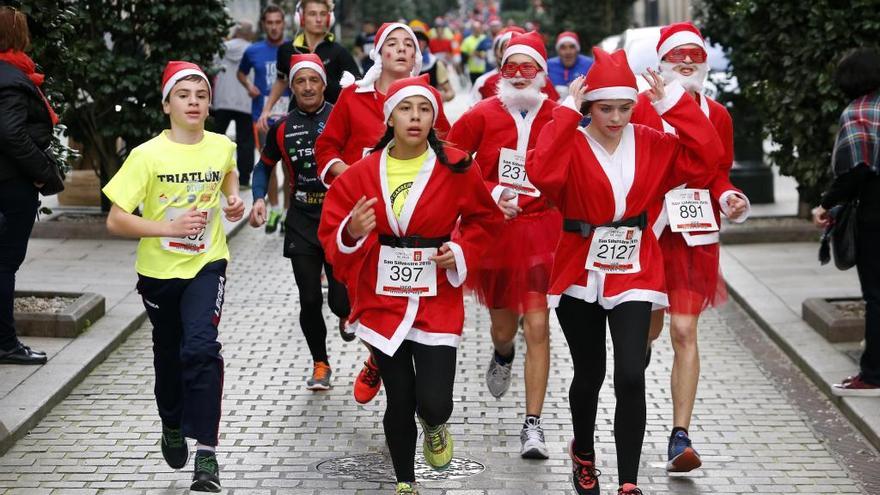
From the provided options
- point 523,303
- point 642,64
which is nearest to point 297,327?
point 523,303

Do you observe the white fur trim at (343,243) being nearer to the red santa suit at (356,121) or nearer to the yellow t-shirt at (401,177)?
the yellow t-shirt at (401,177)

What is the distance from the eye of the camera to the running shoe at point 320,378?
29.6 feet

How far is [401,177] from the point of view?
6531 millimetres

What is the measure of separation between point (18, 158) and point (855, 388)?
193 inches

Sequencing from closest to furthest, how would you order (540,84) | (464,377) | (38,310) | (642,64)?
(540,84), (464,377), (38,310), (642,64)

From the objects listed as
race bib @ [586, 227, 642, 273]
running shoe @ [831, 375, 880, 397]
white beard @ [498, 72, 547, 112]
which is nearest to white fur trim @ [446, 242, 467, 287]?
race bib @ [586, 227, 642, 273]

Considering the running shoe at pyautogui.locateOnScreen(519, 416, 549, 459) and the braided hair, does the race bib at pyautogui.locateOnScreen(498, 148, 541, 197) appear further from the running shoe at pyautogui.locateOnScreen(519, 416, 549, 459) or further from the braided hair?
the braided hair

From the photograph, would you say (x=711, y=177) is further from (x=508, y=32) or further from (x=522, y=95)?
(x=508, y=32)

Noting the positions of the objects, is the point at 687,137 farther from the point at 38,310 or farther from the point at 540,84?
the point at 38,310

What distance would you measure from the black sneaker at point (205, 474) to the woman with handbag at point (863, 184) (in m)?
3.71

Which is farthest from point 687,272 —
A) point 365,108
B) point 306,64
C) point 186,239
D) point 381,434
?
point 306,64

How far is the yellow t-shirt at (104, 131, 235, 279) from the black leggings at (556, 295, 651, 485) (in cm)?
167

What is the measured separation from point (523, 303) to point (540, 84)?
114 cm

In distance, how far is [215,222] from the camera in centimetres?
711
